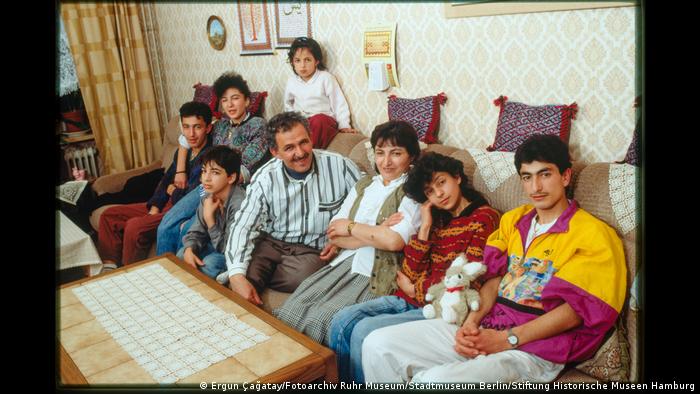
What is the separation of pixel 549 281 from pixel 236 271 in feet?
3.89

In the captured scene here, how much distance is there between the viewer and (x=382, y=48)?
102 inches

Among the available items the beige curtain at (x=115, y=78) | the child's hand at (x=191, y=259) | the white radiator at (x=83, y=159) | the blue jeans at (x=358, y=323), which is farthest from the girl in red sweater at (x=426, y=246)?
the white radiator at (x=83, y=159)

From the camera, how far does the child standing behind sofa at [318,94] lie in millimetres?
2805

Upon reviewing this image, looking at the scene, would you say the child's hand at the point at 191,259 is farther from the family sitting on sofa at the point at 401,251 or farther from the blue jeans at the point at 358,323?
the blue jeans at the point at 358,323

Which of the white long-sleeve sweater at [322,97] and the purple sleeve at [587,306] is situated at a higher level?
the white long-sleeve sweater at [322,97]

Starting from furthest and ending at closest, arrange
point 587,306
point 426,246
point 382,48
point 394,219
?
point 382,48 → point 394,219 → point 426,246 → point 587,306

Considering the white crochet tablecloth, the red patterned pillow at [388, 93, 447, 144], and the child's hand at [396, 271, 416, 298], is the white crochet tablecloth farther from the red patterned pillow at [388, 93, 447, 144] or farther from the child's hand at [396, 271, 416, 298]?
the red patterned pillow at [388, 93, 447, 144]

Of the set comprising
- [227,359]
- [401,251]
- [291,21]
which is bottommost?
[227,359]

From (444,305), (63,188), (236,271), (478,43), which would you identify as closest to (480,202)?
(444,305)

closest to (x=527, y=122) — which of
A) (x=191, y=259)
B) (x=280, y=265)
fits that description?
(x=280, y=265)

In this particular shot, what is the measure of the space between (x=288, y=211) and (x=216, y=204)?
409 mm

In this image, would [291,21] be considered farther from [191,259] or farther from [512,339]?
[512,339]

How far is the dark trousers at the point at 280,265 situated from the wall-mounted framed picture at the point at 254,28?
159 centimetres

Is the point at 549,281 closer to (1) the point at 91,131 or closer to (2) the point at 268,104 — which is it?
(2) the point at 268,104
